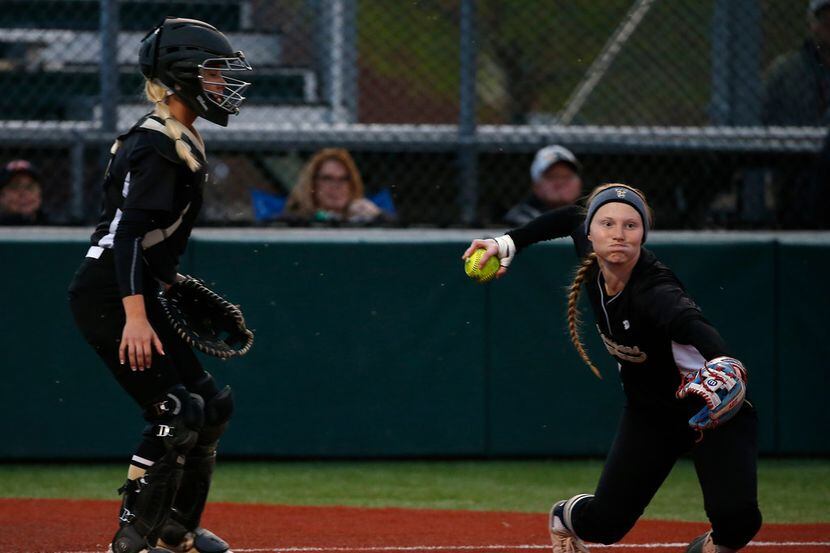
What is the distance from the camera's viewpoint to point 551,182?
8227 mm

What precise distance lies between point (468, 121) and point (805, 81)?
2242mm

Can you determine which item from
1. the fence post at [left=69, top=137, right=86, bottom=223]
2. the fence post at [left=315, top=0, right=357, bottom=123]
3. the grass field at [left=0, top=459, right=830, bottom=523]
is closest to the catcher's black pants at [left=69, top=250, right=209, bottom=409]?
the grass field at [left=0, top=459, right=830, bottom=523]

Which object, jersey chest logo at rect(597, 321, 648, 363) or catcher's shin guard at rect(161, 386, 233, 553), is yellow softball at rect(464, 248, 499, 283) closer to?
jersey chest logo at rect(597, 321, 648, 363)

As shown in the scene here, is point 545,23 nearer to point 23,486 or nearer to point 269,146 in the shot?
point 269,146

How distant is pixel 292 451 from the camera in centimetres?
777

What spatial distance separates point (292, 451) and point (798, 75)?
4106 mm

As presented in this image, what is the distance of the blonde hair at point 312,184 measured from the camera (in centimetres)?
809

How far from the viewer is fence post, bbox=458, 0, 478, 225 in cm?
810

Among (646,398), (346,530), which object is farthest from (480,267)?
(346,530)

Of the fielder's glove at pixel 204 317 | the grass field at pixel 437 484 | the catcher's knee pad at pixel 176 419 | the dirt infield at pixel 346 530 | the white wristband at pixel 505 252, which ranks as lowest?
the grass field at pixel 437 484

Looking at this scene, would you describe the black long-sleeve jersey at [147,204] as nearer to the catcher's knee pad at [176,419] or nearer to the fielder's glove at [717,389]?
the catcher's knee pad at [176,419]

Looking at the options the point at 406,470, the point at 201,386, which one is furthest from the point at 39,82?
the point at 201,386

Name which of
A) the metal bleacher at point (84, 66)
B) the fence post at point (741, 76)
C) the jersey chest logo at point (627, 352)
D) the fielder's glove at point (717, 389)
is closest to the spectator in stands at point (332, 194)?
the metal bleacher at point (84, 66)

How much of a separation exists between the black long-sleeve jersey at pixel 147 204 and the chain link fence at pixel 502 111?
3195 millimetres
